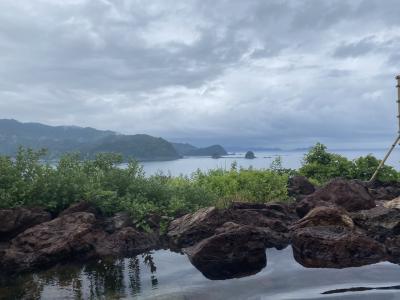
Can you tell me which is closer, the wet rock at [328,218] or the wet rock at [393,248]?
the wet rock at [393,248]

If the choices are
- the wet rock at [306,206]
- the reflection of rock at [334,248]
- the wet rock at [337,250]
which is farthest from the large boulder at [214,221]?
the wet rock at [337,250]

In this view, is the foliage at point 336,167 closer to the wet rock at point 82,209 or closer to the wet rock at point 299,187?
the wet rock at point 299,187

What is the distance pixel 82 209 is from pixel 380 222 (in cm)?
712

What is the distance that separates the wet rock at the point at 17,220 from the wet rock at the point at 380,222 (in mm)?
7375

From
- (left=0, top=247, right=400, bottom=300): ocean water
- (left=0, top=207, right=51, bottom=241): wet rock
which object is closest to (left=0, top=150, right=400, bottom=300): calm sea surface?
(left=0, top=247, right=400, bottom=300): ocean water

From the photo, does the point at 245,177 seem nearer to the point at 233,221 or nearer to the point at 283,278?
the point at 233,221

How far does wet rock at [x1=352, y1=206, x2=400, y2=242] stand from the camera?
10.2 m

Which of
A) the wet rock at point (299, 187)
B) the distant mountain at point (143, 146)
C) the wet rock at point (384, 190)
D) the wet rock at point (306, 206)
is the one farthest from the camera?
the distant mountain at point (143, 146)

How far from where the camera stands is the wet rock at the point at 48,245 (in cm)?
898

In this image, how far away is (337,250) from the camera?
353 inches

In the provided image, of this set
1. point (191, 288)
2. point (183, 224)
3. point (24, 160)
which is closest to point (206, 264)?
point (191, 288)

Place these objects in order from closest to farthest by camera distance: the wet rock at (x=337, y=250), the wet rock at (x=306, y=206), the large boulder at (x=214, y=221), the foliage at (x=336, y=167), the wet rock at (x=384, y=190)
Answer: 1. the wet rock at (x=337, y=250)
2. the large boulder at (x=214, y=221)
3. the wet rock at (x=306, y=206)
4. the wet rock at (x=384, y=190)
5. the foliage at (x=336, y=167)

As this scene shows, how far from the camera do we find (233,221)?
10711mm

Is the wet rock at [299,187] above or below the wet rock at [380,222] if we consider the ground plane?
above
